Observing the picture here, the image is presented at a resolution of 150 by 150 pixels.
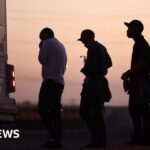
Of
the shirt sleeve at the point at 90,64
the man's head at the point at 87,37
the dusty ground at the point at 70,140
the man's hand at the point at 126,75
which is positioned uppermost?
the man's head at the point at 87,37

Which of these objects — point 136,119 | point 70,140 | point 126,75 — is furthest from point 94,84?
point 70,140

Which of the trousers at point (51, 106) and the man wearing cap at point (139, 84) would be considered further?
the man wearing cap at point (139, 84)

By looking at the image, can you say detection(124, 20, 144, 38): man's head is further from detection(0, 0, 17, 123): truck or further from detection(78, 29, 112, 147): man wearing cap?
detection(0, 0, 17, 123): truck

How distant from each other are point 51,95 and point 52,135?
61 centimetres

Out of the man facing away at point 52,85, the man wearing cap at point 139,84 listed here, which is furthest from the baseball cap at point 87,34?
the man wearing cap at point 139,84

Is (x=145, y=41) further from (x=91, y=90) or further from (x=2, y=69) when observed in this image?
(x=2, y=69)

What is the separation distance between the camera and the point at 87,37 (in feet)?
50.7

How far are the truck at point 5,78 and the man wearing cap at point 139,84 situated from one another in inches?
72.6

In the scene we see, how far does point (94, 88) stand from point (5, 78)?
1512 millimetres

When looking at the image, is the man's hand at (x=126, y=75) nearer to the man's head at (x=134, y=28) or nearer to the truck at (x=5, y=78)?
the man's head at (x=134, y=28)

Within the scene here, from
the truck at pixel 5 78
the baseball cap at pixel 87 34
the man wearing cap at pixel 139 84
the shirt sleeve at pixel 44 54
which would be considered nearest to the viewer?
the shirt sleeve at pixel 44 54

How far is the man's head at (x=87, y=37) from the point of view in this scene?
1545 centimetres

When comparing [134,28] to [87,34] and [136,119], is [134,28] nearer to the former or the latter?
[87,34]

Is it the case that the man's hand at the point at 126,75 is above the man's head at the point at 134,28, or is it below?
below
